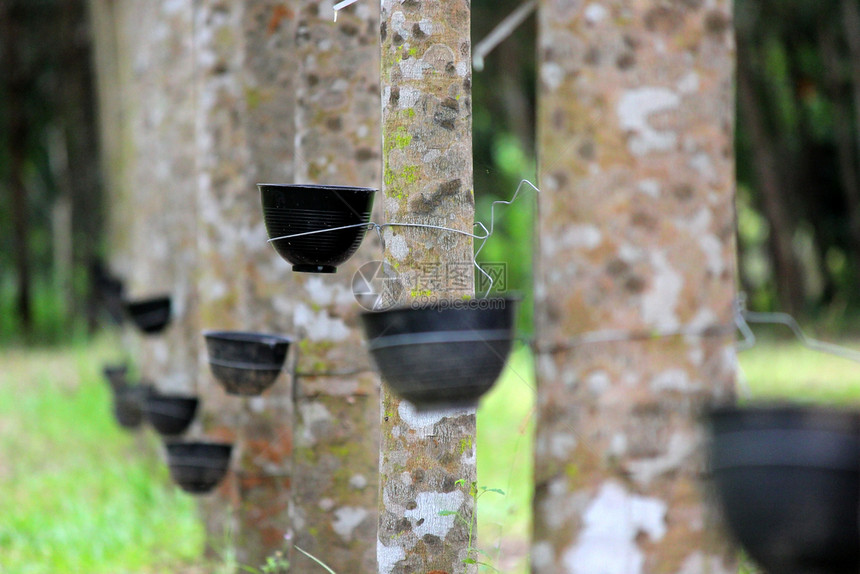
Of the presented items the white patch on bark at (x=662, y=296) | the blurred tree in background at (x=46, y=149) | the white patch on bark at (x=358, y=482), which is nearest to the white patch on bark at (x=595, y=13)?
the white patch on bark at (x=662, y=296)

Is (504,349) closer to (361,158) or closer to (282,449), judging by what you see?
(361,158)

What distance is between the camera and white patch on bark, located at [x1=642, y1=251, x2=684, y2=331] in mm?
1864

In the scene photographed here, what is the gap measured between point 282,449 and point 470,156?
2251 mm

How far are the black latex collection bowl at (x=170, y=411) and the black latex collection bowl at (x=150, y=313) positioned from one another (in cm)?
86

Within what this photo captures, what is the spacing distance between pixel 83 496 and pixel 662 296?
5.80 metres

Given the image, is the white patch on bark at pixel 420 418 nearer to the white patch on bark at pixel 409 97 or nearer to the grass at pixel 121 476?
the grass at pixel 121 476

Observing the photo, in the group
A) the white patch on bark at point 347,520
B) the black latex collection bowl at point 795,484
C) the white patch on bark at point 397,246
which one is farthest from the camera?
the white patch on bark at point 347,520

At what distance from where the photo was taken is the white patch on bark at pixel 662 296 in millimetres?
1864

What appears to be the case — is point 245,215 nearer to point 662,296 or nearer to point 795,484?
point 662,296

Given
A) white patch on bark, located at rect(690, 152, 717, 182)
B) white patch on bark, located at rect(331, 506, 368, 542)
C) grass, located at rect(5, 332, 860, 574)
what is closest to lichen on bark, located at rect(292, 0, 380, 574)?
white patch on bark, located at rect(331, 506, 368, 542)

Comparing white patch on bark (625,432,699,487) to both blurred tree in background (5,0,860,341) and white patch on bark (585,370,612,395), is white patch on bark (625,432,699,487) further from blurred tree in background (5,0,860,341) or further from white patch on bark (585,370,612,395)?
blurred tree in background (5,0,860,341)

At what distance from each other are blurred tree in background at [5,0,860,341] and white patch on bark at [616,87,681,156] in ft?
31.4

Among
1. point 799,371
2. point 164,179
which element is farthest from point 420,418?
point 799,371

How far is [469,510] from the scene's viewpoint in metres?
2.94
